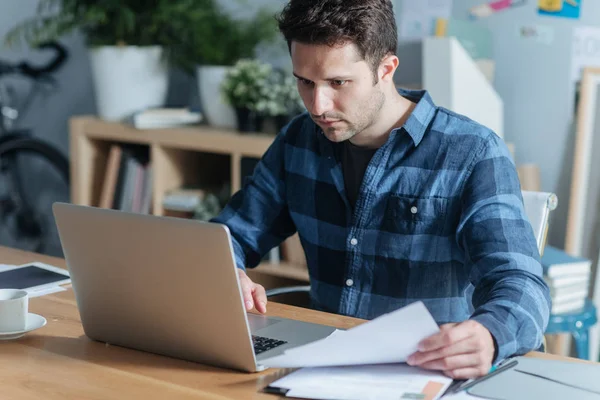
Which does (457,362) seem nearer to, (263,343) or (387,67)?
(263,343)

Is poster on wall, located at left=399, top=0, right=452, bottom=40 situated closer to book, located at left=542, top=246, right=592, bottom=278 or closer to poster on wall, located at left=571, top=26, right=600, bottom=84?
poster on wall, located at left=571, top=26, right=600, bottom=84

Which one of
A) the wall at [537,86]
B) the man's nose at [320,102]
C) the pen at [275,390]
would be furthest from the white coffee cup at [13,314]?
the wall at [537,86]

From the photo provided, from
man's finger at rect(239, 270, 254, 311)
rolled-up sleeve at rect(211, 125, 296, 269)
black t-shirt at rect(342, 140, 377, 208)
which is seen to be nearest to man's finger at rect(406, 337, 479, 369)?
man's finger at rect(239, 270, 254, 311)

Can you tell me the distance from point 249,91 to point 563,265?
118cm

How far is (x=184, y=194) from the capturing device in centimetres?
329

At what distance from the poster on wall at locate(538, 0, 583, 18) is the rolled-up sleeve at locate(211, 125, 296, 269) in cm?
127

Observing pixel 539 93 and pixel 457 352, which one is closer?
pixel 457 352

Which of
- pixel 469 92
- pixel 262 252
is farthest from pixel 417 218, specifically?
pixel 469 92

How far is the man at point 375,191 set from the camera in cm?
156

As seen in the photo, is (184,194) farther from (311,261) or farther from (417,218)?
(417,218)

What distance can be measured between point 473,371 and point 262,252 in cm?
82

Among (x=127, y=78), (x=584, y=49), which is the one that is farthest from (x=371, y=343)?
(x=127, y=78)

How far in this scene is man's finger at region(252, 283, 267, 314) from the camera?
1.54 metres

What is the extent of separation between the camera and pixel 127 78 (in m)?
3.37
